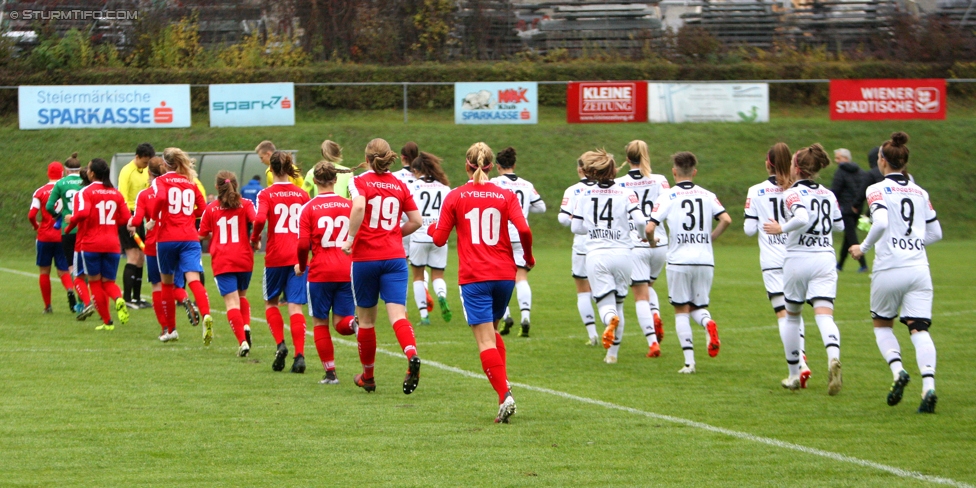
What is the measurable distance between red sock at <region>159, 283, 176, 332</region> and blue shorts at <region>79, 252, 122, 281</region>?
47.6 inches

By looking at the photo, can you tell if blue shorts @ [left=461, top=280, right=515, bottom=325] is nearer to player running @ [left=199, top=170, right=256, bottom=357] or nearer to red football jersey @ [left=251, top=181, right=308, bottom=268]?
red football jersey @ [left=251, top=181, right=308, bottom=268]

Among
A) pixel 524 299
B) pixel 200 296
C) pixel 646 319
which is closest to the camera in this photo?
pixel 646 319

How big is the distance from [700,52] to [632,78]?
11.4ft

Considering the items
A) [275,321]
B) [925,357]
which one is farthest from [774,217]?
[275,321]

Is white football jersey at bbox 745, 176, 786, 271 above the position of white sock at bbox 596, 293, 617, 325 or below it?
above

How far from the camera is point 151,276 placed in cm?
1187

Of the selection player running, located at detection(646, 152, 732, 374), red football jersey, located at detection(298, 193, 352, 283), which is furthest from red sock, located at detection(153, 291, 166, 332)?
player running, located at detection(646, 152, 732, 374)

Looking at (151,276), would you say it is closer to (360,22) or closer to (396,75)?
(396,75)

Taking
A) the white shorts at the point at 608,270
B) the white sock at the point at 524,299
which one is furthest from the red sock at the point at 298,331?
the white sock at the point at 524,299

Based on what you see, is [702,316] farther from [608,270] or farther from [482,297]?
[482,297]

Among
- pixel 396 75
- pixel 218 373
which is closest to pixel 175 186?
pixel 218 373

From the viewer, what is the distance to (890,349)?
7.63 meters

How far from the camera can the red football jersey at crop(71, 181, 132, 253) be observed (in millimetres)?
11883

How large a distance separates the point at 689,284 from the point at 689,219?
577mm
